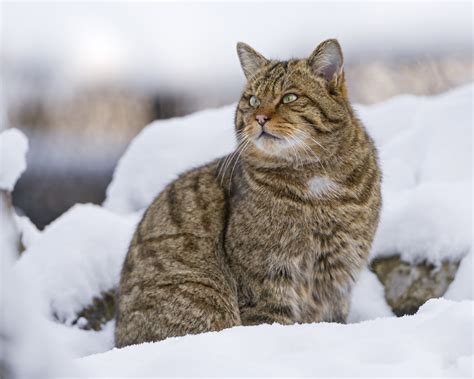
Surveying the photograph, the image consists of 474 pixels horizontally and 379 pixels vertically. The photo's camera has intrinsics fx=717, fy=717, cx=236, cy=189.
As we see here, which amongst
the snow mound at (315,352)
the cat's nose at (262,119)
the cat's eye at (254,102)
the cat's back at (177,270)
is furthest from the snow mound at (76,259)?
the snow mound at (315,352)

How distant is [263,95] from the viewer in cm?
355

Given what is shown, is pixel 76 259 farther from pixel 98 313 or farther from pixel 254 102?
pixel 254 102

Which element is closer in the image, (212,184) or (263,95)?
(263,95)

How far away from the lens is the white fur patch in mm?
3492

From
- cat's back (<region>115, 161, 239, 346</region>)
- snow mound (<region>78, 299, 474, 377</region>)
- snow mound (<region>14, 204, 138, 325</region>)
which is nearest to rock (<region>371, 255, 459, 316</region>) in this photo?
cat's back (<region>115, 161, 239, 346</region>)

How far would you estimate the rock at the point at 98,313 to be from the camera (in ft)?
14.9

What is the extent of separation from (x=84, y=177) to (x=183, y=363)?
596 centimetres

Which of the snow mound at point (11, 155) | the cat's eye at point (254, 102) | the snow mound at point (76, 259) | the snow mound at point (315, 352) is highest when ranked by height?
the cat's eye at point (254, 102)

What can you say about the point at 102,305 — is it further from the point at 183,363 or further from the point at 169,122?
the point at 183,363

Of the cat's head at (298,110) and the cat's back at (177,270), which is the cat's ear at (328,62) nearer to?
the cat's head at (298,110)

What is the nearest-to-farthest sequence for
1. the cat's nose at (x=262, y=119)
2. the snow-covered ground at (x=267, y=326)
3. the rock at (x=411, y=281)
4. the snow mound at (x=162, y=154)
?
the snow-covered ground at (x=267, y=326) → the cat's nose at (x=262, y=119) → the rock at (x=411, y=281) → the snow mound at (x=162, y=154)

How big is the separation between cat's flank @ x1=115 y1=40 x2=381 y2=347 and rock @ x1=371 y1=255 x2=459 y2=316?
2.66ft

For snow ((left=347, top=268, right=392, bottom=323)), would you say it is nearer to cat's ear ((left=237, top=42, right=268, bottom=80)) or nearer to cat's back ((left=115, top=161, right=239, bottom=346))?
cat's back ((left=115, top=161, right=239, bottom=346))

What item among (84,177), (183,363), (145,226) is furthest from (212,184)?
(84,177)
